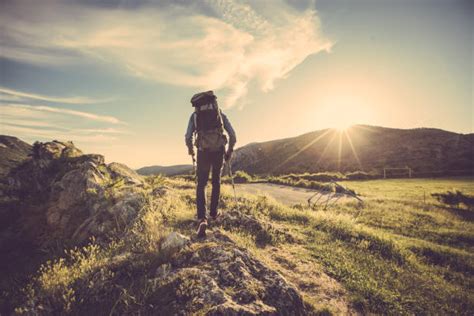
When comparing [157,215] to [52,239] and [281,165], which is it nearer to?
[52,239]

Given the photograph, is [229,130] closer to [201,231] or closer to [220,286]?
[201,231]

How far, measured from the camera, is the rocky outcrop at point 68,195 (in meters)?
8.71

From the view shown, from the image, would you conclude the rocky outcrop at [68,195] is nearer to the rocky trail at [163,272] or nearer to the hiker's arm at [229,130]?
the rocky trail at [163,272]

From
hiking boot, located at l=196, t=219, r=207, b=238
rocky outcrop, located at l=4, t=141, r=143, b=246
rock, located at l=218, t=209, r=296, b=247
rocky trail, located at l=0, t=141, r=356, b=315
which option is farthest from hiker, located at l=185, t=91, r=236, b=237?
rocky outcrop, located at l=4, t=141, r=143, b=246

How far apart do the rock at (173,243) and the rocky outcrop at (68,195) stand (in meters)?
3.93

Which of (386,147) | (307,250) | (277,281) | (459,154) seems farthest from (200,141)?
(386,147)

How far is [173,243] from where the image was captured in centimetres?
466

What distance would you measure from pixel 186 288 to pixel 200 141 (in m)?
3.35

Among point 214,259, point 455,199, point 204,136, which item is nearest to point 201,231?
point 214,259

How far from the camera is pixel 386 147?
223 feet

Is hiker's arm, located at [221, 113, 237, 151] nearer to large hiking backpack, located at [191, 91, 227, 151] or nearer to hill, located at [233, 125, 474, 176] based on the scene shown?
large hiking backpack, located at [191, 91, 227, 151]

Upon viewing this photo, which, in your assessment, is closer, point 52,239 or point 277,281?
point 277,281

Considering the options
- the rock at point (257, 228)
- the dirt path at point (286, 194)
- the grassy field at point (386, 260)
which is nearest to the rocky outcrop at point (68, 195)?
the rock at point (257, 228)

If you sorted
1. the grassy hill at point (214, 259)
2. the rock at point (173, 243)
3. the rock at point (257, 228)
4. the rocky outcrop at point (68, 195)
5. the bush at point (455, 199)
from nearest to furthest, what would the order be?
the grassy hill at point (214, 259), the rock at point (173, 243), the rock at point (257, 228), the rocky outcrop at point (68, 195), the bush at point (455, 199)
